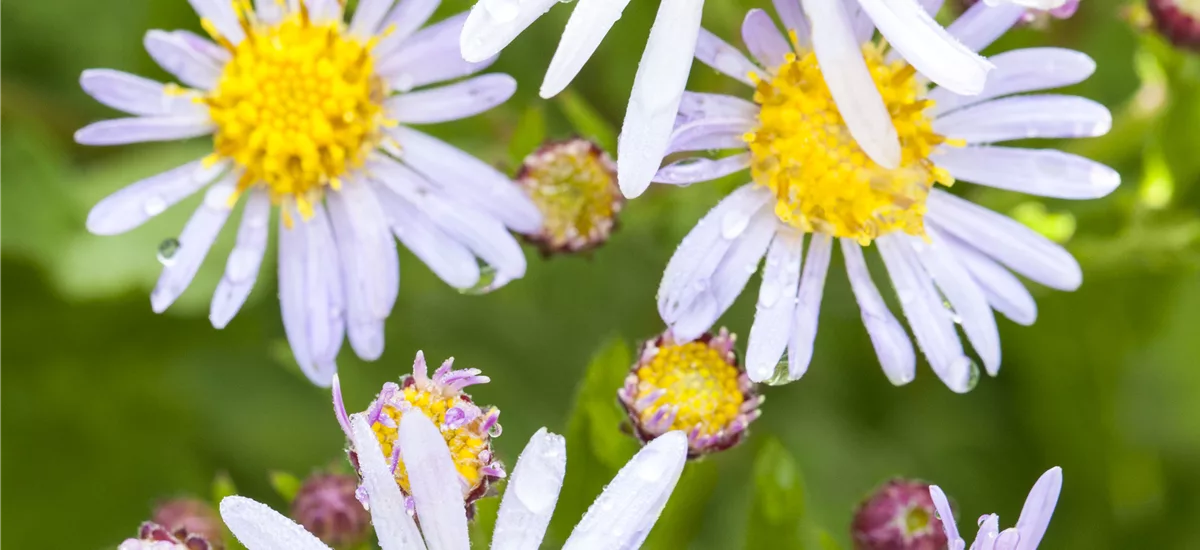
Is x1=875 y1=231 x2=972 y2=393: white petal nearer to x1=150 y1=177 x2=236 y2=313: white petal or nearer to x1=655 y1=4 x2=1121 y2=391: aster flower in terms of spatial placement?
x1=655 y1=4 x2=1121 y2=391: aster flower

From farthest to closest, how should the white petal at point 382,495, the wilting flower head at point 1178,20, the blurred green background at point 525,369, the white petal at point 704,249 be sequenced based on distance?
the blurred green background at point 525,369 < the wilting flower head at point 1178,20 < the white petal at point 704,249 < the white petal at point 382,495

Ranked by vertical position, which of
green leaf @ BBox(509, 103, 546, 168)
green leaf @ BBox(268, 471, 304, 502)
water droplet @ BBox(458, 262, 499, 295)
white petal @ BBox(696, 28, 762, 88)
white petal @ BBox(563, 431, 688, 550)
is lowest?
white petal @ BBox(563, 431, 688, 550)

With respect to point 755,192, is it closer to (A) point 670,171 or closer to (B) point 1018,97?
(A) point 670,171

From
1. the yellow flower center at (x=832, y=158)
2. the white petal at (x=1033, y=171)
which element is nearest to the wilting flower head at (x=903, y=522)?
the yellow flower center at (x=832, y=158)

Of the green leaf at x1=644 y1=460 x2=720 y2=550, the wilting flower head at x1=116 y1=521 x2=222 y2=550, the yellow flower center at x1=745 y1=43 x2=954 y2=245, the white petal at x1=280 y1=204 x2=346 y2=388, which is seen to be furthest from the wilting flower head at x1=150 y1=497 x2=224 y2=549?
the yellow flower center at x1=745 y1=43 x2=954 y2=245

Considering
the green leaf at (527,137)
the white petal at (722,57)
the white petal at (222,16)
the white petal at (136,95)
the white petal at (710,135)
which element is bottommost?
the white petal at (710,135)

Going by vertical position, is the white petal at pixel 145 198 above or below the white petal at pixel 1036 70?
above

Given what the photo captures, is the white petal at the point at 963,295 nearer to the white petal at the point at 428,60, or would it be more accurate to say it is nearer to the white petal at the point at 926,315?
the white petal at the point at 926,315
